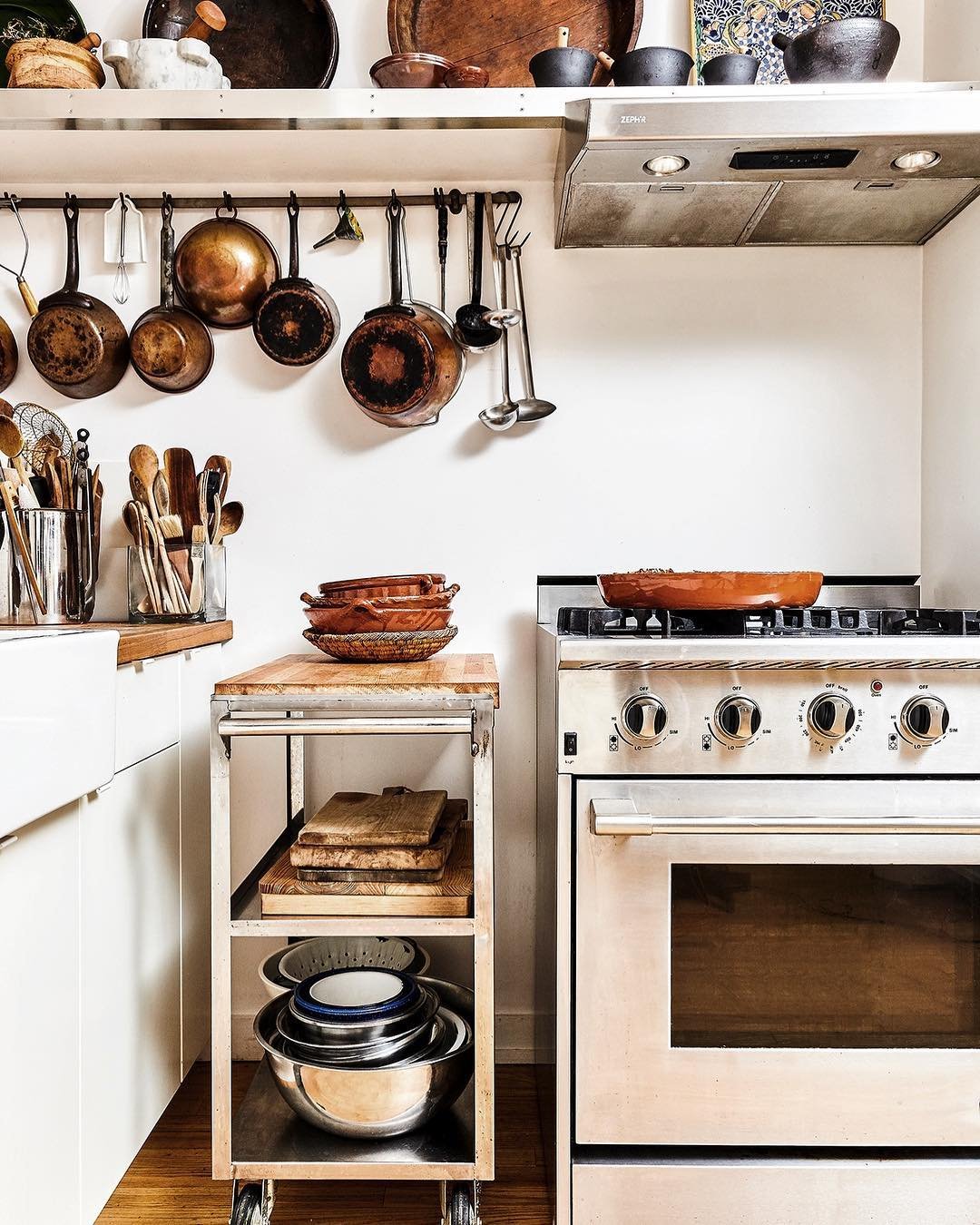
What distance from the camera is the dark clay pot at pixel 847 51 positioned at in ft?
4.74

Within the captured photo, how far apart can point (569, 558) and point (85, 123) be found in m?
1.18

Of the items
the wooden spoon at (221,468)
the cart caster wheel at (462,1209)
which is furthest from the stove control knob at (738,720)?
the wooden spoon at (221,468)

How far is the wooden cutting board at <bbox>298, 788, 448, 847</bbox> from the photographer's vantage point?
51.1 inches

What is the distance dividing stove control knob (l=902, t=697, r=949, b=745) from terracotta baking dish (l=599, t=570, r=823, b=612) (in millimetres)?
242

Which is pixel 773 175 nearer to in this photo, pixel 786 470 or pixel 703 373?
pixel 703 373

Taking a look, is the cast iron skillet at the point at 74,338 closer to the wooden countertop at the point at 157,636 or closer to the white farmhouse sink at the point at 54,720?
the wooden countertop at the point at 157,636

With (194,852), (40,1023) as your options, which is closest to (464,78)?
(194,852)

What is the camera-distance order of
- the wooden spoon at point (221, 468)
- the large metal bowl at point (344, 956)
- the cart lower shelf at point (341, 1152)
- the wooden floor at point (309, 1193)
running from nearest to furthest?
the cart lower shelf at point (341, 1152) < the wooden floor at point (309, 1193) < the large metal bowl at point (344, 956) < the wooden spoon at point (221, 468)

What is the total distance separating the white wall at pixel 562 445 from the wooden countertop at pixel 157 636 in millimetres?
140

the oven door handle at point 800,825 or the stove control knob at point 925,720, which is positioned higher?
the stove control knob at point 925,720

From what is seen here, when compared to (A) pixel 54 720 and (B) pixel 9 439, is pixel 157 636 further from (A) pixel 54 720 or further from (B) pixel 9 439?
(B) pixel 9 439

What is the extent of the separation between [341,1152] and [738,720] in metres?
0.86

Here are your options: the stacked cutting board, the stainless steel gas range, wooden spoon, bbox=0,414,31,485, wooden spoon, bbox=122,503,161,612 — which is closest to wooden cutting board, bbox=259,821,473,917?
the stacked cutting board

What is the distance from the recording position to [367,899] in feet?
4.17
